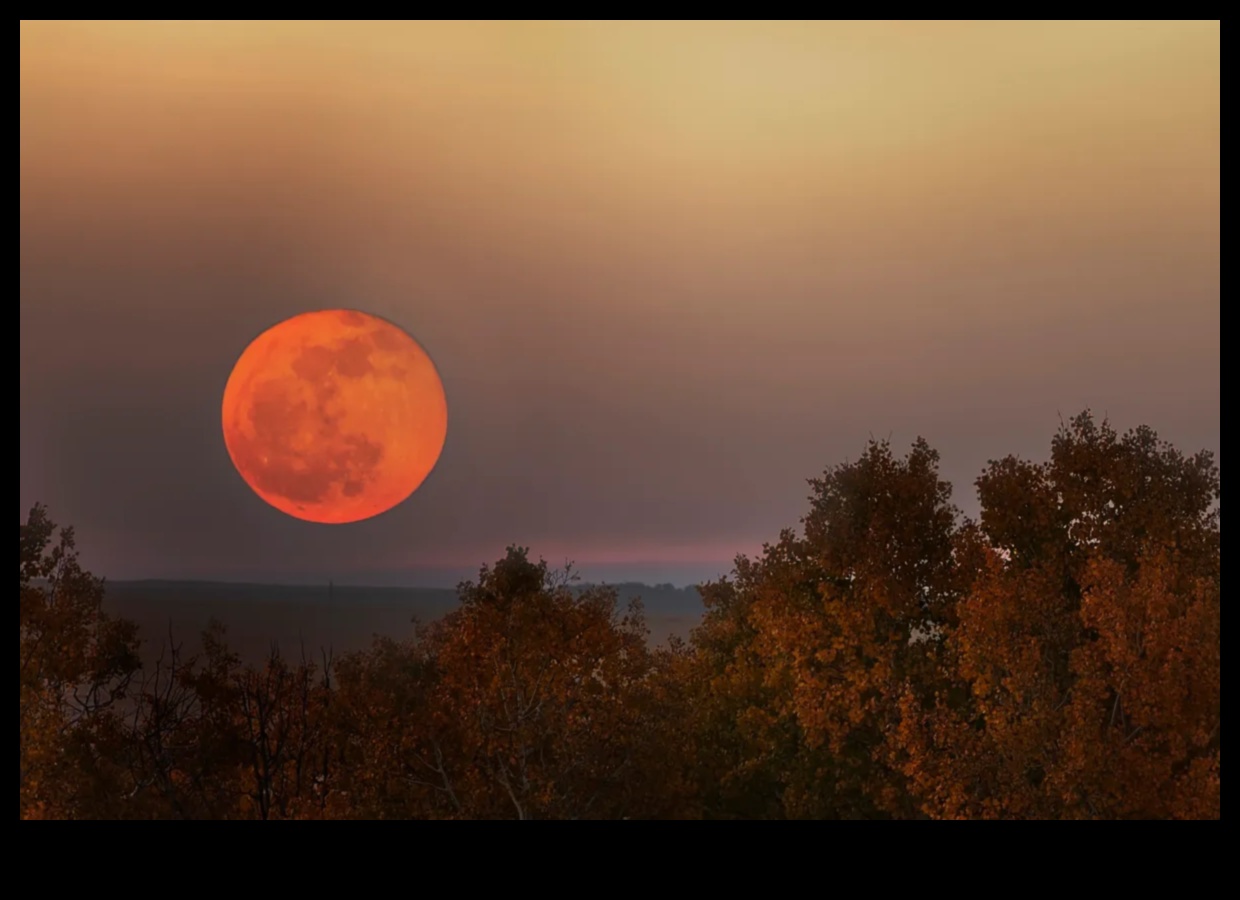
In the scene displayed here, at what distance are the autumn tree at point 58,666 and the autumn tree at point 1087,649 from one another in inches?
915

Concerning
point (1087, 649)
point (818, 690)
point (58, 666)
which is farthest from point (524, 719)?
point (1087, 649)

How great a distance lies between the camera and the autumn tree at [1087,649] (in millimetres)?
28641

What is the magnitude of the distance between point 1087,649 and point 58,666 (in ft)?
94.3

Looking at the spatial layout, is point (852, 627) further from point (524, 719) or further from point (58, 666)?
point (58, 666)

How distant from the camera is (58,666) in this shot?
1276 inches

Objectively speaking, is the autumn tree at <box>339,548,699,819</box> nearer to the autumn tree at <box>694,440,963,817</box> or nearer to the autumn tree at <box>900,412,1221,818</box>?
the autumn tree at <box>694,440,963,817</box>

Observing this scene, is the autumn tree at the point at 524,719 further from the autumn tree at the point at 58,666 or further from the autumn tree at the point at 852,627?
the autumn tree at the point at 58,666

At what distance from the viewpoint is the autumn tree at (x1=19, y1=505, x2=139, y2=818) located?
29.2 m

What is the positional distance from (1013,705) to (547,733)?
46.0ft
